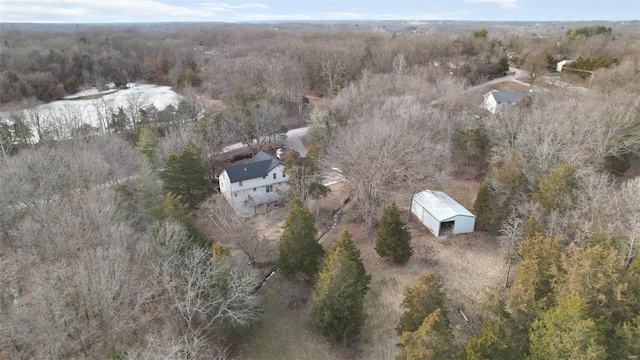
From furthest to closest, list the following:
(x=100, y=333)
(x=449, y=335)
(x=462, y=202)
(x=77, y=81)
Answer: (x=77, y=81), (x=462, y=202), (x=100, y=333), (x=449, y=335)

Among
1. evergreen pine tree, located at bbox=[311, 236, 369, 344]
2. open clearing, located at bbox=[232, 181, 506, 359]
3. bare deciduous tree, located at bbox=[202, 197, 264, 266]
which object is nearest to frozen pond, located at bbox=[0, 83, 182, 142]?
bare deciduous tree, located at bbox=[202, 197, 264, 266]

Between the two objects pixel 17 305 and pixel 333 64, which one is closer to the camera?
pixel 17 305

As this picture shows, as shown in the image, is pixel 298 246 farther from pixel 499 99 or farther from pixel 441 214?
pixel 499 99

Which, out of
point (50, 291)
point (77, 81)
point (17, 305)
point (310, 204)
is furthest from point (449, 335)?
point (77, 81)

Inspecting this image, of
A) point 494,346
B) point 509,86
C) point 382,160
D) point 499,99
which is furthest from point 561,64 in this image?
point 494,346

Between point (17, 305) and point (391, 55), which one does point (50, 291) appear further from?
point (391, 55)

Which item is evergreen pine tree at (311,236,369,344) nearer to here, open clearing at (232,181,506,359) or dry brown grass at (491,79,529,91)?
open clearing at (232,181,506,359)
